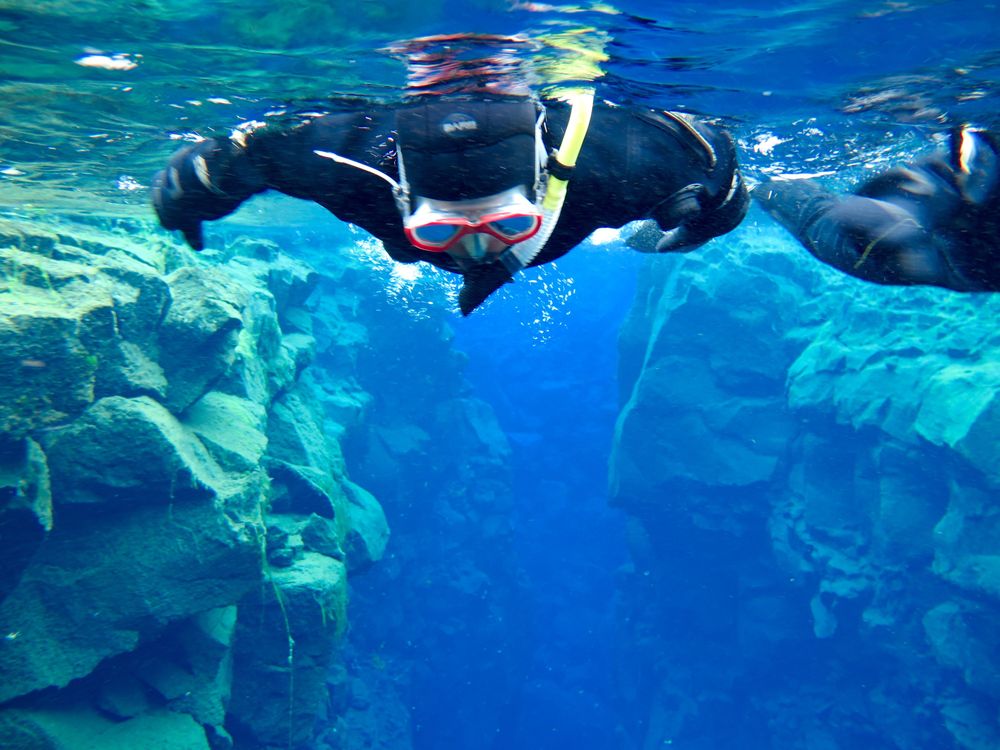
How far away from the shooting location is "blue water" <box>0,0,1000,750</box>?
658 centimetres

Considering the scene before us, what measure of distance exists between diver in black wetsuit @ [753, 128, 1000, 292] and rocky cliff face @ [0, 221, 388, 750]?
9.62 m

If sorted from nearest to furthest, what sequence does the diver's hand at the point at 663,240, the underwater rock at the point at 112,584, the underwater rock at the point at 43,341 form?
1. the diver's hand at the point at 663,240
2. the underwater rock at the point at 43,341
3. the underwater rock at the point at 112,584

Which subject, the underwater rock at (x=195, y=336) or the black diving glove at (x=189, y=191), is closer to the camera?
the black diving glove at (x=189, y=191)

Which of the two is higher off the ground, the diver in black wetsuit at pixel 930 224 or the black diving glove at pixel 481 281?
the diver in black wetsuit at pixel 930 224

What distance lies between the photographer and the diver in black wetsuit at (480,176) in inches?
83.7

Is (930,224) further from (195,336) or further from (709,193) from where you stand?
(195,336)

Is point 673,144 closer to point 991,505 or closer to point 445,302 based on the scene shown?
point 991,505

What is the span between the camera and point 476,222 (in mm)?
2146

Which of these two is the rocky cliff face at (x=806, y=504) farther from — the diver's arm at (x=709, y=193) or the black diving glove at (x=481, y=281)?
the black diving glove at (x=481, y=281)

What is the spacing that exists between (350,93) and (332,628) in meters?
11.1

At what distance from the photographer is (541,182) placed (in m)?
2.21

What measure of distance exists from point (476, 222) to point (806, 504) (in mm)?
20734

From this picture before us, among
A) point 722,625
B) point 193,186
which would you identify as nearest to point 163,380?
point 193,186

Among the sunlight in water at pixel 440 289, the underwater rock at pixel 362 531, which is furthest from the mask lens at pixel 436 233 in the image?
the sunlight in water at pixel 440 289
